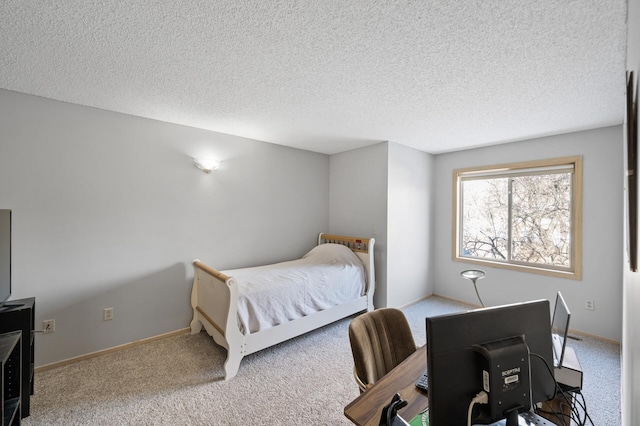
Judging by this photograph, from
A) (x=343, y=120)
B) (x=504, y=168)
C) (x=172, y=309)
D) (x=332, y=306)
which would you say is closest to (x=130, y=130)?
(x=172, y=309)

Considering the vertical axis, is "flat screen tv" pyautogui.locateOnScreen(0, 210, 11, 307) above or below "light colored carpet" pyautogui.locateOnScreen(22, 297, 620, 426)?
above

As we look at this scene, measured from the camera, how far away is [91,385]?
2127 mm

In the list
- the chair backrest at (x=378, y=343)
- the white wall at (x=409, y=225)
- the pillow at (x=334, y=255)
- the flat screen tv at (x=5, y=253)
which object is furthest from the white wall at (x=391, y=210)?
the flat screen tv at (x=5, y=253)

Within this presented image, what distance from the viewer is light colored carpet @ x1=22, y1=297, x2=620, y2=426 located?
5.99 feet

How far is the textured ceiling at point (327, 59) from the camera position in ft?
4.34

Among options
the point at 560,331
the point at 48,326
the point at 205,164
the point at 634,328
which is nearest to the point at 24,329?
the point at 48,326

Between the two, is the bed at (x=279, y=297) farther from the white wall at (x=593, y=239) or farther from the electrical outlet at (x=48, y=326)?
the white wall at (x=593, y=239)

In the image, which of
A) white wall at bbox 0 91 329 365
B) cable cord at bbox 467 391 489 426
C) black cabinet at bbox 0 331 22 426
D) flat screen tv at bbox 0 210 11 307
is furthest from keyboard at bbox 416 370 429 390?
white wall at bbox 0 91 329 365

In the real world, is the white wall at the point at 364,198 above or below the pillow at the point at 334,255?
above

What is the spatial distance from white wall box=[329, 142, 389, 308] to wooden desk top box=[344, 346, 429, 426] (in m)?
2.38

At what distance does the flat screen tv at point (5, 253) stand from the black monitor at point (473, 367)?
2.61 meters

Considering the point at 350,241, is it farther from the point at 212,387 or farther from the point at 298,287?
the point at 212,387

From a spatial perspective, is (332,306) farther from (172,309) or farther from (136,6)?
(136,6)

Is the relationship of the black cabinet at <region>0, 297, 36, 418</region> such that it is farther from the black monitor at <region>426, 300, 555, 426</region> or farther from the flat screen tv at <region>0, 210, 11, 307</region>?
the black monitor at <region>426, 300, 555, 426</region>
